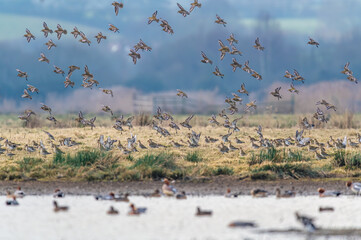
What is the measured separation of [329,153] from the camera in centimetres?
2352

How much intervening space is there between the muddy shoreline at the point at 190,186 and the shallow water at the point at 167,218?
3.66ft

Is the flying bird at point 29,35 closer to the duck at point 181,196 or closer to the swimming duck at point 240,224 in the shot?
the duck at point 181,196

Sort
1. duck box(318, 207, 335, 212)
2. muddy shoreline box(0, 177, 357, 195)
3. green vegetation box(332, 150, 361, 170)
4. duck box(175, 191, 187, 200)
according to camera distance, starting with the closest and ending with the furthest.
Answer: duck box(318, 207, 335, 212) < duck box(175, 191, 187, 200) < muddy shoreline box(0, 177, 357, 195) < green vegetation box(332, 150, 361, 170)

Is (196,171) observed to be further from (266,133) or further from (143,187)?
(266,133)

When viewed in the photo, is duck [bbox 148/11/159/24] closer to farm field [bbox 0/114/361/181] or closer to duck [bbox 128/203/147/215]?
farm field [bbox 0/114/361/181]

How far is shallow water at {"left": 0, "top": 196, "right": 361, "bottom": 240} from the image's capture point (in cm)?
1226

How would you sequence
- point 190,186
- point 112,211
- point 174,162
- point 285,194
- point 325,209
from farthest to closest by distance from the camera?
point 174,162 < point 190,186 < point 285,194 < point 325,209 < point 112,211

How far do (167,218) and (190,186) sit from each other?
5239 mm

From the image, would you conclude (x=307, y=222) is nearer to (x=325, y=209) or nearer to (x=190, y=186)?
(x=325, y=209)

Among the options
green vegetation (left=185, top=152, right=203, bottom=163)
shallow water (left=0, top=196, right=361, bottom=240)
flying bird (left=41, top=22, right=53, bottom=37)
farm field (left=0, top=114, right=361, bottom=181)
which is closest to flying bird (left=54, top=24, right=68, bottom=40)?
flying bird (left=41, top=22, right=53, bottom=37)

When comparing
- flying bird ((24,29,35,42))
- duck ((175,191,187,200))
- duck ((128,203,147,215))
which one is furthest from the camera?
flying bird ((24,29,35,42))

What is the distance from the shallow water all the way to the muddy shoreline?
1.12 meters

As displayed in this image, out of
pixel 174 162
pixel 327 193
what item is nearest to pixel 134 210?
pixel 327 193

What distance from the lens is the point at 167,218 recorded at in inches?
535
